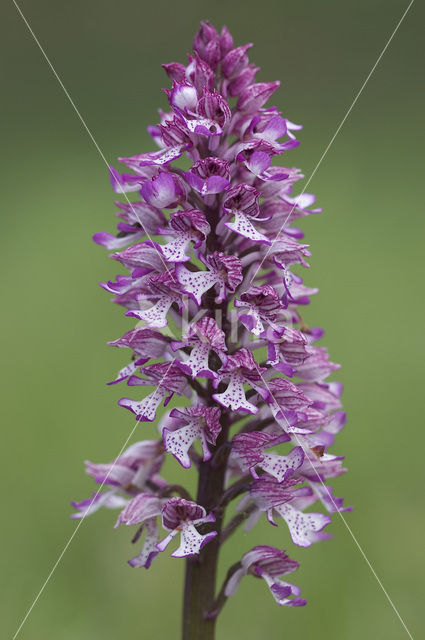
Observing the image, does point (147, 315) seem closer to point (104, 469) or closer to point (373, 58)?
point (104, 469)

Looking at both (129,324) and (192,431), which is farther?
(129,324)

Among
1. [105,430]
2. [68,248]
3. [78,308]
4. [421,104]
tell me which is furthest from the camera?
[421,104]

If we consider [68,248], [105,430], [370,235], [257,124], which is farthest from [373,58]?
[257,124]

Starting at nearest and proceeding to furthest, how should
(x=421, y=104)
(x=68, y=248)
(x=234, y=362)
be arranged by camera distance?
1. (x=234, y=362)
2. (x=68, y=248)
3. (x=421, y=104)

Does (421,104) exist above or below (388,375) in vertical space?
above

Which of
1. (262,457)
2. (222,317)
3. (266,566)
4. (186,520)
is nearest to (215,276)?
(222,317)

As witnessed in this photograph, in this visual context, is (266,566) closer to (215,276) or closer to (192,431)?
(192,431)

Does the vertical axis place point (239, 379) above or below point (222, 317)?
below

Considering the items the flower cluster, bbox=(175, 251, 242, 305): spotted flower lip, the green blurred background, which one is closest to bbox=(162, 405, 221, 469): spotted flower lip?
the flower cluster
